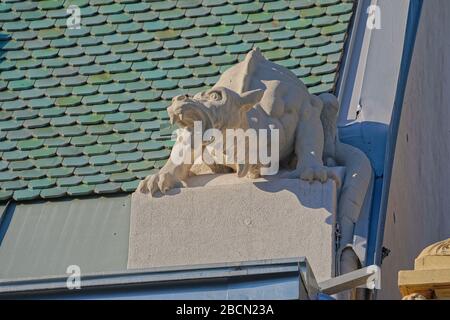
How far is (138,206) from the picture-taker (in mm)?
25250

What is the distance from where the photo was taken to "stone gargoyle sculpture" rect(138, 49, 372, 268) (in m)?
24.7

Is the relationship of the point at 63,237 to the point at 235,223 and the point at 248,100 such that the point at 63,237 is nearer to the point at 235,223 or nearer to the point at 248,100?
the point at 235,223

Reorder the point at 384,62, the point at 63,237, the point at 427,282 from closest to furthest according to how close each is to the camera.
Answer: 1. the point at 427,282
2. the point at 63,237
3. the point at 384,62

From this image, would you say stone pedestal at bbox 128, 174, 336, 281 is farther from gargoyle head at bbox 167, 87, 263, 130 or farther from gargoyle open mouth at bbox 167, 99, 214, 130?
gargoyle open mouth at bbox 167, 99, 214, 130

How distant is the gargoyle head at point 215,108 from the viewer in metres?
24.4

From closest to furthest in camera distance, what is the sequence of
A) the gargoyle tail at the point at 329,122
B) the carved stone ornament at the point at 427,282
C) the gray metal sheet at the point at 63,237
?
the carved stone ornament at the point at 427,282 → the gargoyle tail at the point at 329,122 → the gray metal sheet at the point at 63,237

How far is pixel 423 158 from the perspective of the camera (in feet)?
96.1

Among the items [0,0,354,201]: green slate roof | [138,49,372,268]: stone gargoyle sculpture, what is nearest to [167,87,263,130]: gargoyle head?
[138,49,372,268]: stone gargoyle sculpture

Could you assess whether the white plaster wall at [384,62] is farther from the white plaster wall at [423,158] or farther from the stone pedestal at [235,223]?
the stone pedestal at [235,223]

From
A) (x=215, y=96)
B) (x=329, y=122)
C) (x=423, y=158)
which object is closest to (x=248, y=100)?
Answer: (x=215, y=96)

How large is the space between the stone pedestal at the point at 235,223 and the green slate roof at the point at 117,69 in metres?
1.99

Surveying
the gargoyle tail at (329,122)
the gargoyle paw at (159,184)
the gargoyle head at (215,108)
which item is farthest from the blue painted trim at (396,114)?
the gargoyle paw at (159,184)

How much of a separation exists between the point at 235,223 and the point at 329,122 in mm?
1884
